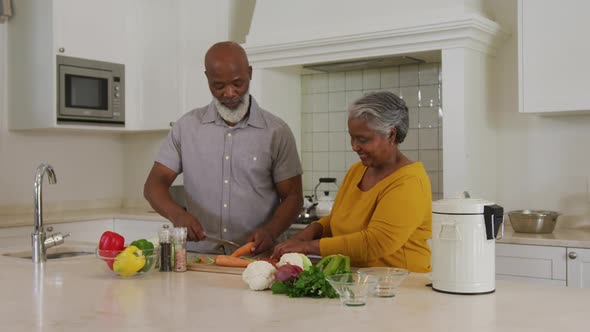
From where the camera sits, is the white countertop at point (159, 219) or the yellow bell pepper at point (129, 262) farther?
the white countertop at point (159, 219)

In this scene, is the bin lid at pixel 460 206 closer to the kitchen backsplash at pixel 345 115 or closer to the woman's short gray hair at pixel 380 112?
the woman's short gray hair at pixel 380 112

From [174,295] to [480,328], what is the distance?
801 mm

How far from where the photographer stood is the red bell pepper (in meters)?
2.21

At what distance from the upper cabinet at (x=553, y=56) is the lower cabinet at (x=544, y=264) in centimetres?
70

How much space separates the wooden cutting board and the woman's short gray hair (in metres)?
0.61

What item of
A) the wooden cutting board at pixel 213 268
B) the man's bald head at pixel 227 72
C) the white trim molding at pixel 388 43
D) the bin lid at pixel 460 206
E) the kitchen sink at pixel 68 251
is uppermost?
the white trim molding at pixel 388 43

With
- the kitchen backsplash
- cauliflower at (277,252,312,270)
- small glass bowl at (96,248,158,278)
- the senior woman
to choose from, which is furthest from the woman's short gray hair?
the kitchen backsplash

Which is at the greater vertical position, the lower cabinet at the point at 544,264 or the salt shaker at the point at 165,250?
the salt shaker at the point at 165,250

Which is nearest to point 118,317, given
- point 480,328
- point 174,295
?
point 174,295

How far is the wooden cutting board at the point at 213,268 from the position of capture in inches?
89.3

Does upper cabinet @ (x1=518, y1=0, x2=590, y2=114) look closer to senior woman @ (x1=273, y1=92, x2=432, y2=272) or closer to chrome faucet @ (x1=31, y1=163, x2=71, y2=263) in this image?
senior woman @ (x1=273, y1=92, x2=432, y2=272)

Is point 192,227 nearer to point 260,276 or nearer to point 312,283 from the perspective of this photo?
point 260,276

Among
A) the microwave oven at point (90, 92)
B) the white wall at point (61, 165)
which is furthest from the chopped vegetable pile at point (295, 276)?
the white wall at point (61, 165)

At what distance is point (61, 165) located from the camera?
518cm
